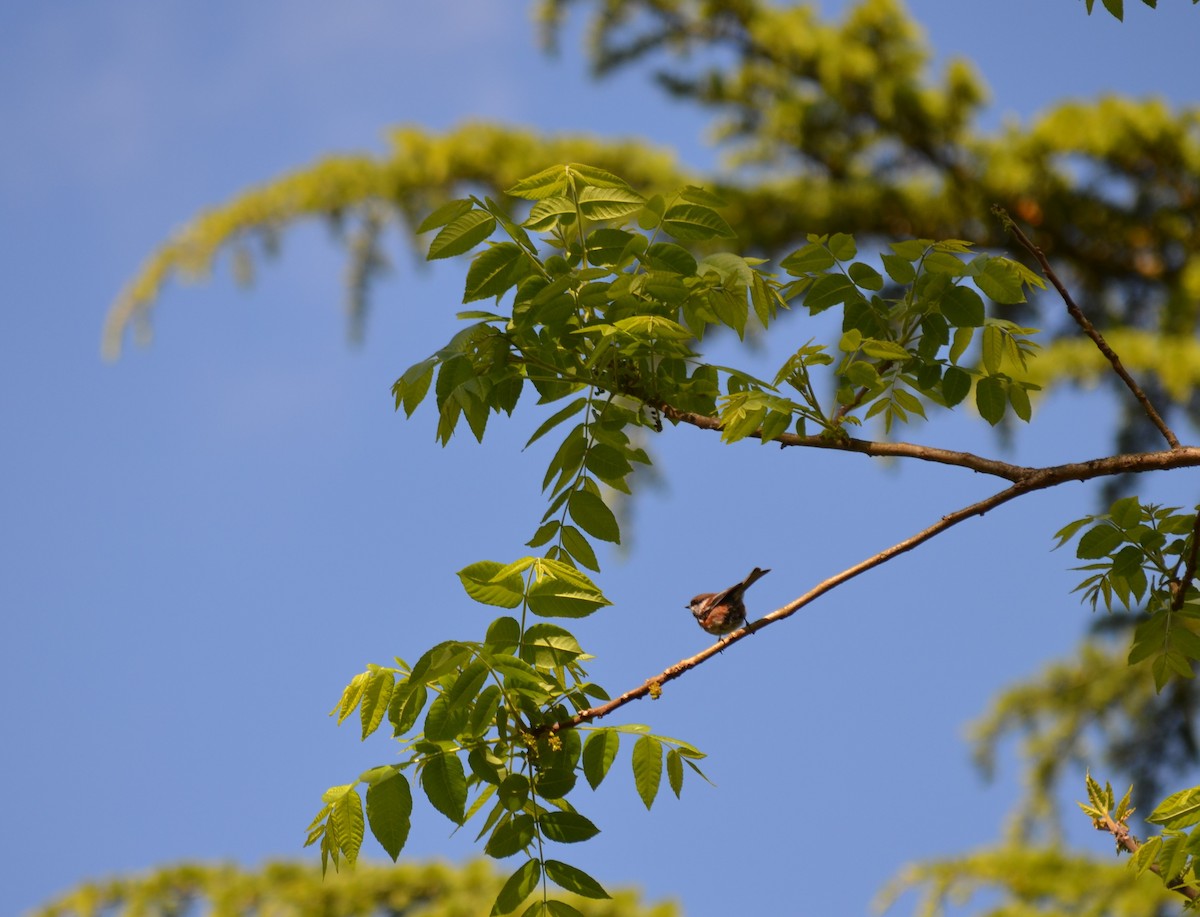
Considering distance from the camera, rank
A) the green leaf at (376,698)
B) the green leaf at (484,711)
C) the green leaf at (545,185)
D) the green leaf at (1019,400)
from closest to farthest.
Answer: the green leaf at (484,711)
the green leaf at (376,698)
the green leaf at (545,185)
the green leaf at (1019,400)

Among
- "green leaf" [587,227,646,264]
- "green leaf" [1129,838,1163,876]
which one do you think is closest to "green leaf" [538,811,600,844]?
"green leaf" [1129,838,1163,876]

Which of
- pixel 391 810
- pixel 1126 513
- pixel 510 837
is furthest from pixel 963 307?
pixel 391 810

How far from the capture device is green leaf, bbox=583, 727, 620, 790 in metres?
2.03

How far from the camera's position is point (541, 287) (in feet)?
7.11

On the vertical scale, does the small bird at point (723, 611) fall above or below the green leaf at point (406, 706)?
above

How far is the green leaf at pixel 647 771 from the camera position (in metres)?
2.06

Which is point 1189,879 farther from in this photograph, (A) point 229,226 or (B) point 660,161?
(A) point 229,226

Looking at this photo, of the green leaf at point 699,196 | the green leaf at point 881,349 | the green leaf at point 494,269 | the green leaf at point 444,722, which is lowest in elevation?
the green leaf at point 444,722

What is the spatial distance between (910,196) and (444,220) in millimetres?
5655

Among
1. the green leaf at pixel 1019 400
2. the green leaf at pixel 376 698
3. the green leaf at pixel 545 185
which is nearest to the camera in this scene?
the green leaf at pixel 376 698

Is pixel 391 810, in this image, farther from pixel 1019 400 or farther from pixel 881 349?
pixel 1019 400

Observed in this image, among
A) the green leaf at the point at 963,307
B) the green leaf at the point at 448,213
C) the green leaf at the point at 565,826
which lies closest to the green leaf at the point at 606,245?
the green leaf at the point at 448,213

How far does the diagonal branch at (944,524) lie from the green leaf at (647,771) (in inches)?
5.5

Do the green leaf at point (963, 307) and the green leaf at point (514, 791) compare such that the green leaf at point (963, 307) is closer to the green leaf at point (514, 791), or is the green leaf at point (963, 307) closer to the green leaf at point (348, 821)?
the green leaf at point (514, 791)
